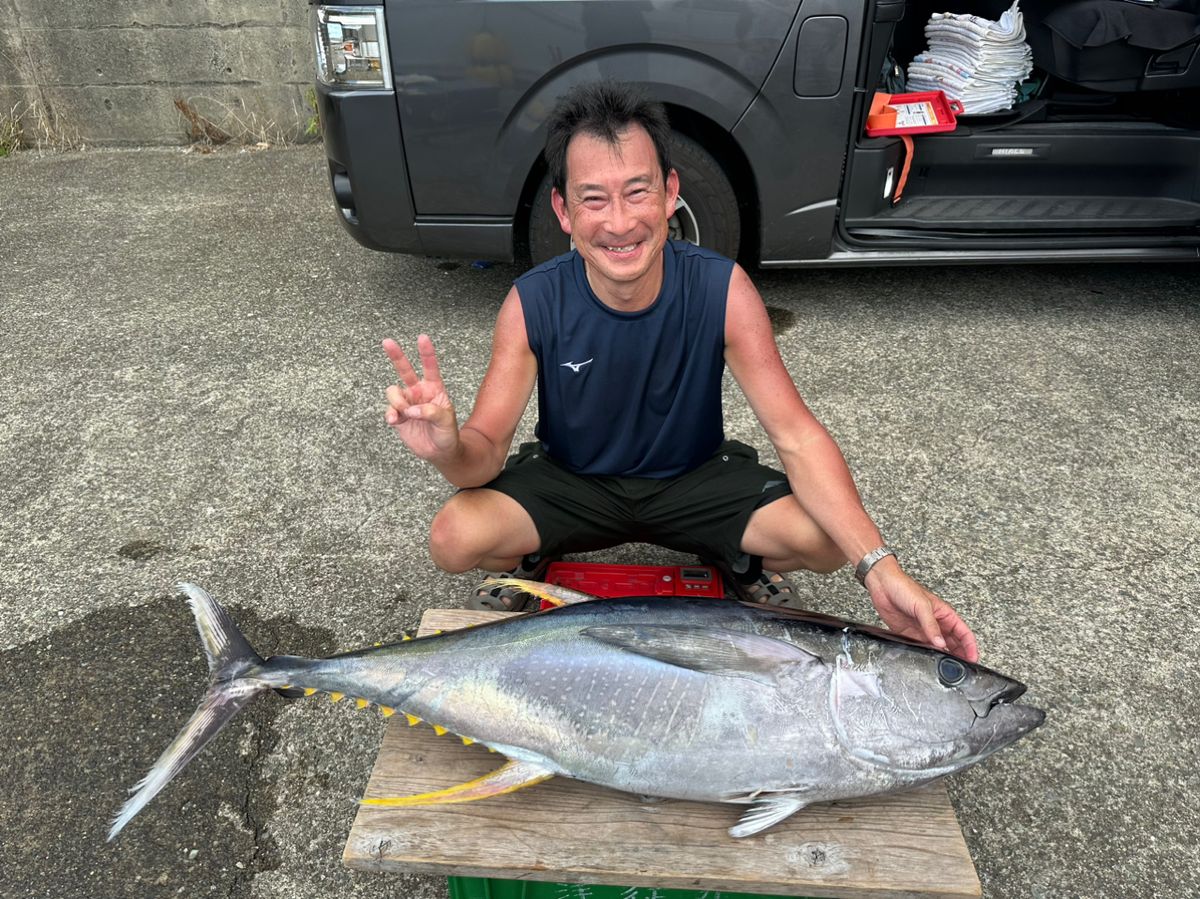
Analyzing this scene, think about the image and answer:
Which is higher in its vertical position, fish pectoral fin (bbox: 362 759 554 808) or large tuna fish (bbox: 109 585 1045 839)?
large tuna fish (bbox: 109 585 1045 839)

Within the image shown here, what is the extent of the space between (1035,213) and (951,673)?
319 centimetres

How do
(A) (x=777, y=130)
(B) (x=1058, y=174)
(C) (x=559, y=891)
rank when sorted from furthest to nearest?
(B) (x=1058, y=174), (A) (x=777, y=130), (C) (x=559, y=891)

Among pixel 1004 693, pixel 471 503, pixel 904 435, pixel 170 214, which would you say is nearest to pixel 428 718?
pixel 471 503

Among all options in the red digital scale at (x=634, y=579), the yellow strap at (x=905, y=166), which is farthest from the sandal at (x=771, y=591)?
the yellow strap at (x=905, y=166)

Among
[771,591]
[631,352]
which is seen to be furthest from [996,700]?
[631,352]

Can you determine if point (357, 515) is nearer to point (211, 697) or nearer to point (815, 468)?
point (211, 697)

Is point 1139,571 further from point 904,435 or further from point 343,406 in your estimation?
point 343,406

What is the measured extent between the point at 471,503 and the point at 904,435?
1.91m

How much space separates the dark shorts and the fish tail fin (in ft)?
2.42

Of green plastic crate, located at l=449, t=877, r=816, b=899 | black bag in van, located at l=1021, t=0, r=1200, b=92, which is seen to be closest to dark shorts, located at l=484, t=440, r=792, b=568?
green plastic crate, located at l=449, t=877, r=816, b=899

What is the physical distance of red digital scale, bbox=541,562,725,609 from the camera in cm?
→ 221

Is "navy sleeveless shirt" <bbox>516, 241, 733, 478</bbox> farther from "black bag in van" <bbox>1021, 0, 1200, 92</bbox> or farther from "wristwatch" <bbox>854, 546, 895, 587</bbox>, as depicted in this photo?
"black bag in van" <bbox>1021, 0, 1200, 92</bbox>

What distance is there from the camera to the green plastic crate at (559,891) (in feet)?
4.95

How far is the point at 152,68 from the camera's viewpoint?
668 cm
